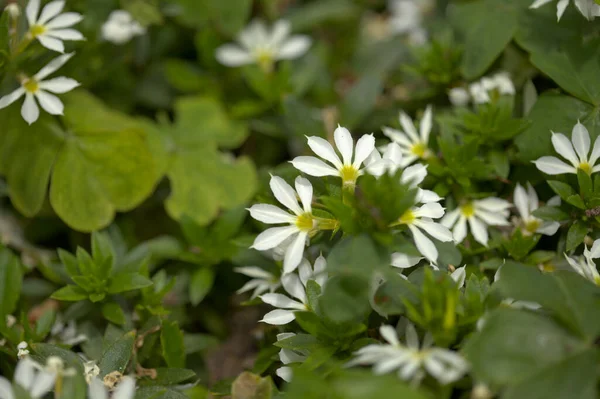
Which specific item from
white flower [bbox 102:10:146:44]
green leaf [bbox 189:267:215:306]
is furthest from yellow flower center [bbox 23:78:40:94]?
green leaf [bbox 189:267:215:306]

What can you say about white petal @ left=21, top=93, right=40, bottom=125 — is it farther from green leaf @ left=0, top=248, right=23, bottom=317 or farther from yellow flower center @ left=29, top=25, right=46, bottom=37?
green leaf @ left=0, top=248, right=23, bottom=317

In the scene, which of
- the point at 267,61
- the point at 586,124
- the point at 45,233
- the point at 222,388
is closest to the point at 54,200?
the point at 45,233

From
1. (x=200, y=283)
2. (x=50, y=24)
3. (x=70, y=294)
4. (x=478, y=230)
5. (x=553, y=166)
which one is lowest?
(x=200, y=283)

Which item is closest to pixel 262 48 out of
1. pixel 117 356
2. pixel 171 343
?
pixel 171 343

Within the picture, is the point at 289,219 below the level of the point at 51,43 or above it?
below

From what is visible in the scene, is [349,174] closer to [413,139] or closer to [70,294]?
[413,139]
